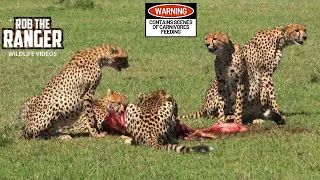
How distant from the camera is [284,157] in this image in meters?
9.31

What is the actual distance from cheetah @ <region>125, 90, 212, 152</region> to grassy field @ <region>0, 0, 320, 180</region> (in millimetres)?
185

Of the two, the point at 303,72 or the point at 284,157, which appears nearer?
the point at 284,157

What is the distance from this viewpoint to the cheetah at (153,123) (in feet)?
32.5

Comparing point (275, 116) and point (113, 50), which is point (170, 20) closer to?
point (113, 50)

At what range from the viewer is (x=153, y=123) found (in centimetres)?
996

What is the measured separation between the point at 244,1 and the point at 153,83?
13127 mm

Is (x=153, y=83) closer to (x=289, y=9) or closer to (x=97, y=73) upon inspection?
(x=97, y=73)

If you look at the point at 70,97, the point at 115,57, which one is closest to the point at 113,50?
the point at 115,57

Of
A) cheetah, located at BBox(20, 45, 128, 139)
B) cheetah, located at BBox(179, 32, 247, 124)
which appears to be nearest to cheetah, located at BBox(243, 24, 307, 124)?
cheetah, located at BBox(179, 32, 247, 124)

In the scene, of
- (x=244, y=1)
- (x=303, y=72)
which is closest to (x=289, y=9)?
(x=244, y=1)

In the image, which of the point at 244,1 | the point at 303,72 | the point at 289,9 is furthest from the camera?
the point at 244,1

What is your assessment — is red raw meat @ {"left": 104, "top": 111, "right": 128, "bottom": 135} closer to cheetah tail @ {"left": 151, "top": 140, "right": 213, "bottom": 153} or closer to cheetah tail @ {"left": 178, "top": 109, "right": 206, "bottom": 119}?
cheetah tail @ {"left": 151, "top": 140, "right": 213, "bottom": 153}

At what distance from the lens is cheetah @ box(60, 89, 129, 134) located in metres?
10.9

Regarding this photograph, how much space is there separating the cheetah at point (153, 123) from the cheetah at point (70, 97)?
955 millimetres
